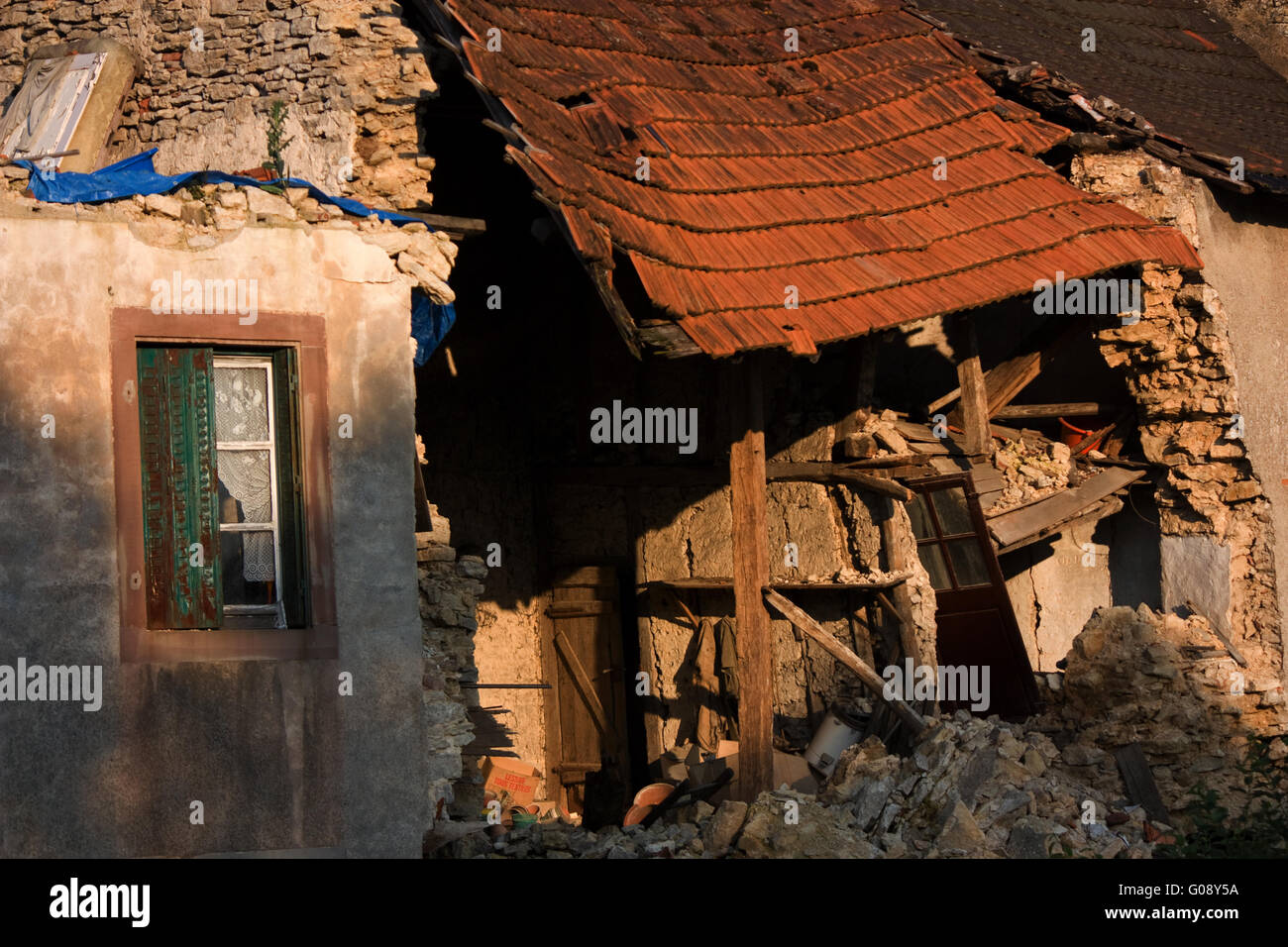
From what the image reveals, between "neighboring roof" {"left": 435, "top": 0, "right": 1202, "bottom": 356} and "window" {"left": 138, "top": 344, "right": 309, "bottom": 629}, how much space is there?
78.4 inches

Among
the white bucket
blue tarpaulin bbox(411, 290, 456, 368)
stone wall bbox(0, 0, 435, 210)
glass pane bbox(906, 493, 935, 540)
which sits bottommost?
the white bucket

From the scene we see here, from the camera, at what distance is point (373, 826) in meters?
8.00

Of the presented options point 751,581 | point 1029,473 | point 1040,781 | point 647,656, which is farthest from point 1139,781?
point 647,656

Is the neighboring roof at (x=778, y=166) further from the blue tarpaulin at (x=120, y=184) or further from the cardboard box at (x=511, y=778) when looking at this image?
the cardboard box at (x=511, y=778)

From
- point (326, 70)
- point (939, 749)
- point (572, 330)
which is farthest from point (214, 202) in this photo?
point (939, 749)

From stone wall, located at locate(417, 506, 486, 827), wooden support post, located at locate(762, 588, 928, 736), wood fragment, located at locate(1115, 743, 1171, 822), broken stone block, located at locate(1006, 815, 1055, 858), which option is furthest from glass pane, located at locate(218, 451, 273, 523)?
wood fragment, located at locate(1115, 743, 1171, 822)

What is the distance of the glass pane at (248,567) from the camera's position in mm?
7969

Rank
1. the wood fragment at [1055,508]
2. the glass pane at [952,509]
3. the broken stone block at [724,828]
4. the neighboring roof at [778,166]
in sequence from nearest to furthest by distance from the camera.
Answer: the broken stone block at [724,828]
the neighboring roof at [778,166]
the glass pane at [952,509]
the wood fragment at [1055,508]

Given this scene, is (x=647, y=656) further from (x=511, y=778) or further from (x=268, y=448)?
(x=268, y=448)

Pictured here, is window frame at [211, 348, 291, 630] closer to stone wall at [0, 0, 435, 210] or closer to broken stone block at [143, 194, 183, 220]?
broken stone block at [143, 194, 183, 220]

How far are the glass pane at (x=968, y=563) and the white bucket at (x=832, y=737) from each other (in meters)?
1.47

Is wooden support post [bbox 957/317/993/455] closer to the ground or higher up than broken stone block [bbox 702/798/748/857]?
higher up

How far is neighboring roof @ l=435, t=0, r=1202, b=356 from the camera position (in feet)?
31.8

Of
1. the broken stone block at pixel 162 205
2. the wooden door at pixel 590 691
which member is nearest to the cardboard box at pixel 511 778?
the wooden door at pixel 590 691
